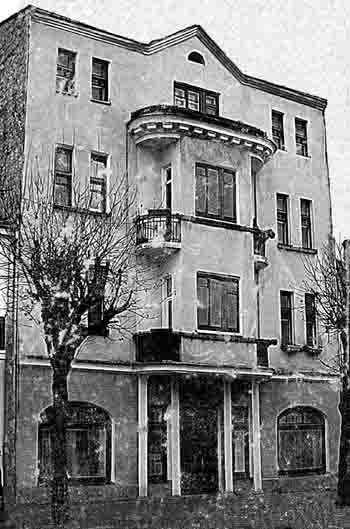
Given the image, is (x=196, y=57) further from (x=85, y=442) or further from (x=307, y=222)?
(x=85, y=442)

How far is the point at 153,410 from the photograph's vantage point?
22359 millimetres

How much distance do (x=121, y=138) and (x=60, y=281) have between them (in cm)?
638

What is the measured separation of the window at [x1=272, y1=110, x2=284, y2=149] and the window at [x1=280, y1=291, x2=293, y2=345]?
460cm

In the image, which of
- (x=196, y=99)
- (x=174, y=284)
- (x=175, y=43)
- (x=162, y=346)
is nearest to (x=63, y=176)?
(x=174, y=284)

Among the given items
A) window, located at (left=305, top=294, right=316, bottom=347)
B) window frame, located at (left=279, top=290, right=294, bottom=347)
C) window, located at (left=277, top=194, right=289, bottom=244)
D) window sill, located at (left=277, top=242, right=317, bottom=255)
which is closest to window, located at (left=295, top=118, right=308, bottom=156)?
window, located at (left=277, top=194, right=289, bottom=244)

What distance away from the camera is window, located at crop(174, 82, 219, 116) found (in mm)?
24500

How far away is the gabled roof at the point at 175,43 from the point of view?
2220cm

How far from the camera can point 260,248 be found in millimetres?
24453

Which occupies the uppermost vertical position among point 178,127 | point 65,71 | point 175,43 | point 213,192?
point 175,43

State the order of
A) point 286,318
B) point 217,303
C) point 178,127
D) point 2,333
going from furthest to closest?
point 286,318 → point 217,303 → point 178,127 → point 2,333

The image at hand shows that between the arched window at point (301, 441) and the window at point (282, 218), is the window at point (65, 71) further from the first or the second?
the arched window at point (301, 441)

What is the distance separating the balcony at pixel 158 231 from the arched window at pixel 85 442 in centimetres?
431

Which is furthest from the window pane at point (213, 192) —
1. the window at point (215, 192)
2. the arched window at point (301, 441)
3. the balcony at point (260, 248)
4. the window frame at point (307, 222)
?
the arched window at point (301, 441)

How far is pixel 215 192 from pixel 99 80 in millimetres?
4309
